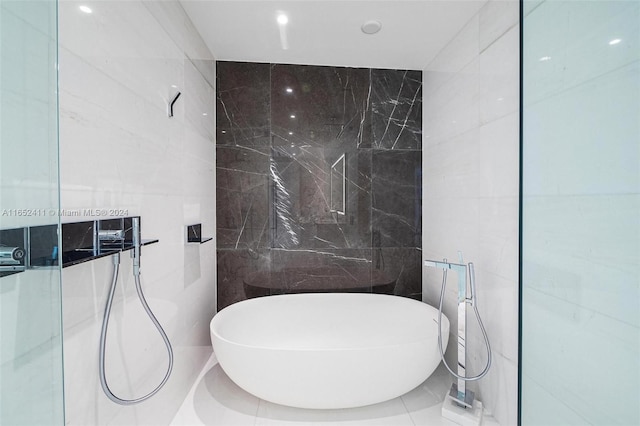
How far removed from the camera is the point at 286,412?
186 centimetres

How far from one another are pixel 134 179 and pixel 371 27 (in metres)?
1.67

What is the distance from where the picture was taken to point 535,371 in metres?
1.09

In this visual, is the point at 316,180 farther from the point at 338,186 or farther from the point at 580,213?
the point at 580,213

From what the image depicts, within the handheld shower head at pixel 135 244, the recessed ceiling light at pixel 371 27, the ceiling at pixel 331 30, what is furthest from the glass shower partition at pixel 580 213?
the handheld shower head at pixel 135 244

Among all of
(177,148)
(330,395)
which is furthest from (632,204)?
(177,148)

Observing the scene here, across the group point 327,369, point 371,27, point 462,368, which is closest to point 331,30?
point 371,27

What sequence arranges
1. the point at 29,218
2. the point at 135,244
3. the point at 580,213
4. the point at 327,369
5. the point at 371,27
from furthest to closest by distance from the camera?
the point at 371,27 < the point at 327,369 < the point at 135,244 < the point at 580,213 < the point at 29,218

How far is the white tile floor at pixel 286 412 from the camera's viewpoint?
176cm

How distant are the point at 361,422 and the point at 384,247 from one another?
1328 mm

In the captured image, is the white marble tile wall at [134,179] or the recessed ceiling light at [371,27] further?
the recessed ceiling light at [371,27]

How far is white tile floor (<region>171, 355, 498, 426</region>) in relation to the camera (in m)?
1.76

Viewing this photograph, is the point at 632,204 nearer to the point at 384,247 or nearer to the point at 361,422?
the point at 361,422

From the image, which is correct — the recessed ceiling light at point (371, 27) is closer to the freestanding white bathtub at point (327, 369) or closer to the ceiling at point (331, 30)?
the ceiling at point (331, 30)

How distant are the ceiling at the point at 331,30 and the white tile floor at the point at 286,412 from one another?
226 cm
